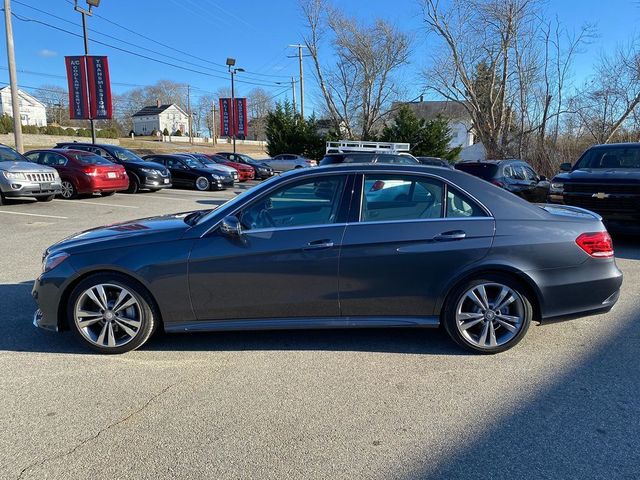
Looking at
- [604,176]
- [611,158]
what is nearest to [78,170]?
[604,176]

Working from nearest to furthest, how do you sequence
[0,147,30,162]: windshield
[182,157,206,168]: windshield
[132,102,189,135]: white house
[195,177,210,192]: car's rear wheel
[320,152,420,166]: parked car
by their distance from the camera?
1. [320,152,420,166]: parked car
2. [0,147,30,162]: windshield
3. [195,177,210,192]: car's rear wheel
4. [182,157,206,168]: windshield
5. [132,102,189,135]: white house

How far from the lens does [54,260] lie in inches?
154

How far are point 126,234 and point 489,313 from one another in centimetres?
310

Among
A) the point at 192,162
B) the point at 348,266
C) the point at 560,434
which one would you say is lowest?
the point at 560,434

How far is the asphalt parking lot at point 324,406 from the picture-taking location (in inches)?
102

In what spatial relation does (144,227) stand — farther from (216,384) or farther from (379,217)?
(379,217)

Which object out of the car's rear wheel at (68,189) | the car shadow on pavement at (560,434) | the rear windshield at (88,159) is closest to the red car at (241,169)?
the rear windshield at (88,159)

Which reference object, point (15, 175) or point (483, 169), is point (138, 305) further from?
point (15, 175)

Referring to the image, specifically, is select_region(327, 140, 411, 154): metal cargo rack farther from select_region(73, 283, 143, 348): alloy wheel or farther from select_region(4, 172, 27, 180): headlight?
select_region(73, 283, 143, 348): alloy wheel

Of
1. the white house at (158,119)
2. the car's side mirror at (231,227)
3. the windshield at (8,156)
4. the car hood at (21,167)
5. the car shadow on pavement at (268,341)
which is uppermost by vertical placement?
the white house at (158,119)

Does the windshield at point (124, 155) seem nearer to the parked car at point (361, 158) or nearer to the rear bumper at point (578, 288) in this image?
the parked car at point (361, 158)

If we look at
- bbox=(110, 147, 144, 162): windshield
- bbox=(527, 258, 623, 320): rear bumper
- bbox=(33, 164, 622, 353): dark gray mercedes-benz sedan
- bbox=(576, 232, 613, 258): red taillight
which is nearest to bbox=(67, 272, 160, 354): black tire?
bbox=(33, 164, 622, 353): dark gray mercedes-benz sedan

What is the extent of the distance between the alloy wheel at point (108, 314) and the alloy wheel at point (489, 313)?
267 cm

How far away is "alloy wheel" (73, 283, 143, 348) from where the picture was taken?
152 inches
